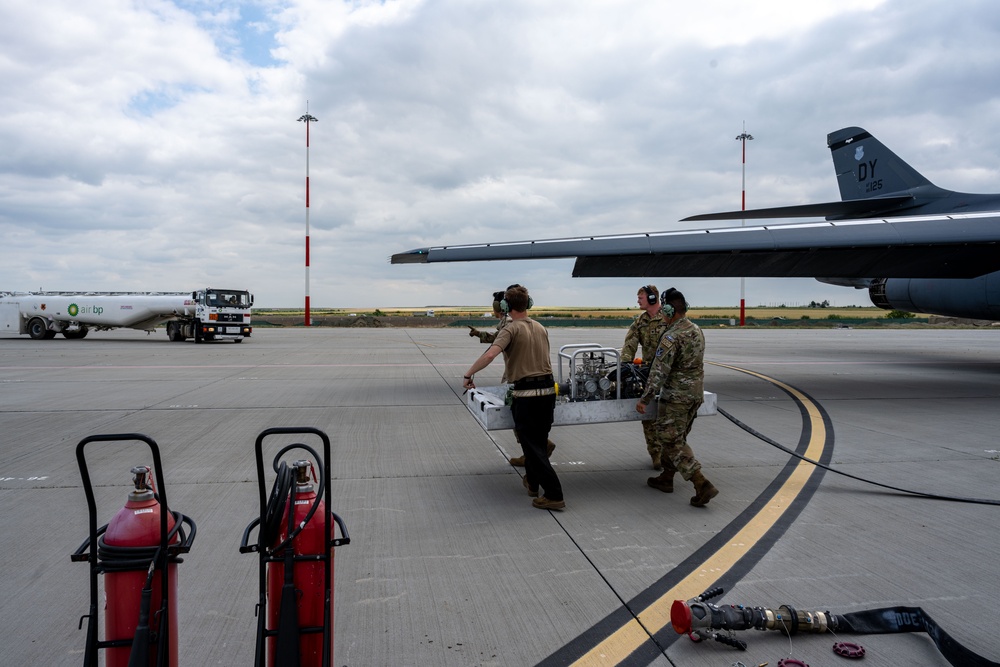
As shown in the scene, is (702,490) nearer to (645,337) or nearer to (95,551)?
(645,337)

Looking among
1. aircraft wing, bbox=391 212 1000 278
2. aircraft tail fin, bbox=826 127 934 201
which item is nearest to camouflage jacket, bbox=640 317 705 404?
aircraft wing, bbox=391 212 1000 278

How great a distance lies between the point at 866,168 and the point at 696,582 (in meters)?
19.3

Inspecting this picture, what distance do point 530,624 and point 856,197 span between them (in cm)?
2061

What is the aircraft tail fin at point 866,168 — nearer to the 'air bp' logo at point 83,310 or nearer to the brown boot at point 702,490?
the brown boot at point 702,490

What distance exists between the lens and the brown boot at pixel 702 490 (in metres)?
5.83

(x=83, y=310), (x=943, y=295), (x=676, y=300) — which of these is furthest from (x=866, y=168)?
(x=83, y=310)

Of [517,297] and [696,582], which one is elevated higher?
[517,297]

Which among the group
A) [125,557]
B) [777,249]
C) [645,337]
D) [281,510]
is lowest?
[125,557]

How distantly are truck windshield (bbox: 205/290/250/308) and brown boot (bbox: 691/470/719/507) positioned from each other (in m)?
28.0

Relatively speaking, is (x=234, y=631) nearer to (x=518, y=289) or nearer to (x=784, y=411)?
(x=518, y=289)

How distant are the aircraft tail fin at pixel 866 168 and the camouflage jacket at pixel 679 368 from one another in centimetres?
1589

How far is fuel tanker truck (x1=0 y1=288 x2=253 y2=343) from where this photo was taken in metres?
29.9

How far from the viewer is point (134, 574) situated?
2686mm

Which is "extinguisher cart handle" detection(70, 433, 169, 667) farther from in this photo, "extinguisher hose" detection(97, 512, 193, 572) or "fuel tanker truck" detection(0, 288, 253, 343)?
"fuel tanker truck" detection(0, 288, 253, 343)
